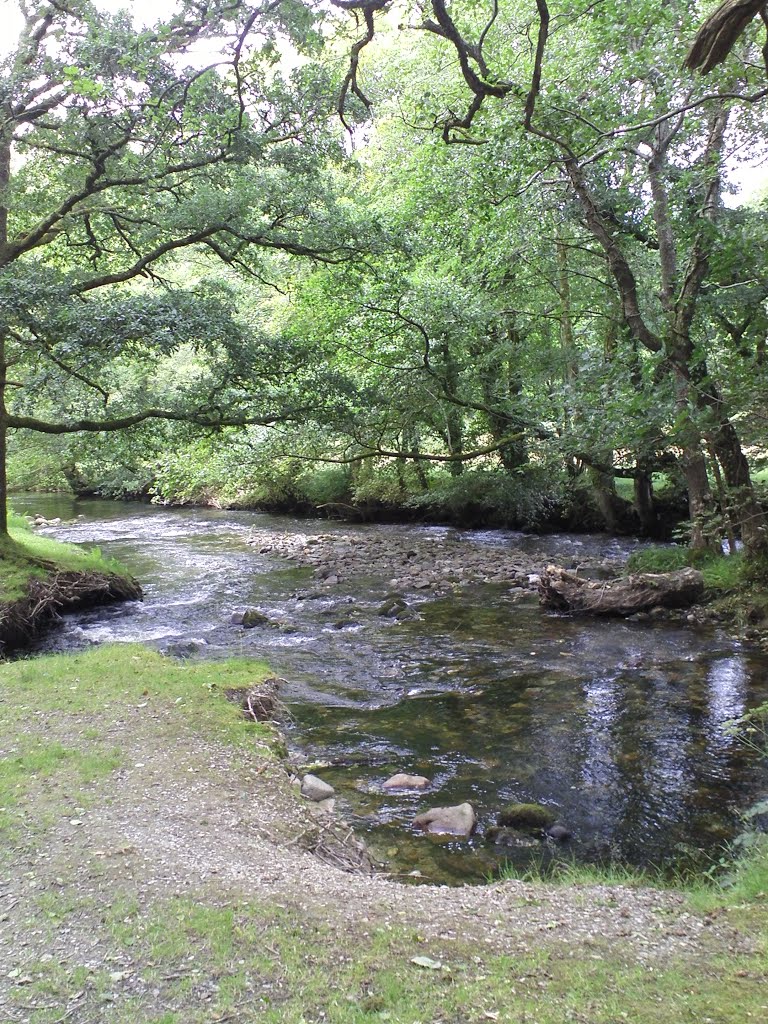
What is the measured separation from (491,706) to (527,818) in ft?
9.17

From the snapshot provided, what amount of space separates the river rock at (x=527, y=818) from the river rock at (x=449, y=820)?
270 mm

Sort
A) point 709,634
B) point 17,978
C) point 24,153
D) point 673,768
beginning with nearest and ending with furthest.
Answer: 1. point 17,978
2. point 673,768
3. point 709,634
4. point 24,153

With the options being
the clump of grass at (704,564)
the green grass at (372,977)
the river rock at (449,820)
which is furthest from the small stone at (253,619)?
the green grass at (372,977)

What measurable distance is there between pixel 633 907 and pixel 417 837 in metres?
2.04

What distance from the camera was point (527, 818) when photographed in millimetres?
6129

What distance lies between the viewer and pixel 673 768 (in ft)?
23.1

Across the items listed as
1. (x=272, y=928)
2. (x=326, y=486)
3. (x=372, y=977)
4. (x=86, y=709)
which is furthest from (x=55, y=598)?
(x=326, y=486)

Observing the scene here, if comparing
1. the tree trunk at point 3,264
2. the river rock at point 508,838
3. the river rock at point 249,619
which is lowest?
the river rock at point 508,838

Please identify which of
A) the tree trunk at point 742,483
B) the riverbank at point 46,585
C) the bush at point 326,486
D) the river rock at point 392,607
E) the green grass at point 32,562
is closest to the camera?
the tree trunk at point 742,483

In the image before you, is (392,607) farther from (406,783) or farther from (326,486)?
(326,486)

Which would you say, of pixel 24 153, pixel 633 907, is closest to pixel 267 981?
pixel 633 907

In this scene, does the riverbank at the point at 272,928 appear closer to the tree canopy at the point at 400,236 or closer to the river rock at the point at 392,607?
the tree canopy at the point at 400,236

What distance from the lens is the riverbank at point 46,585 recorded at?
12.0 meters

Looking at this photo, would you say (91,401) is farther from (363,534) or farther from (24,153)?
(363,534)
